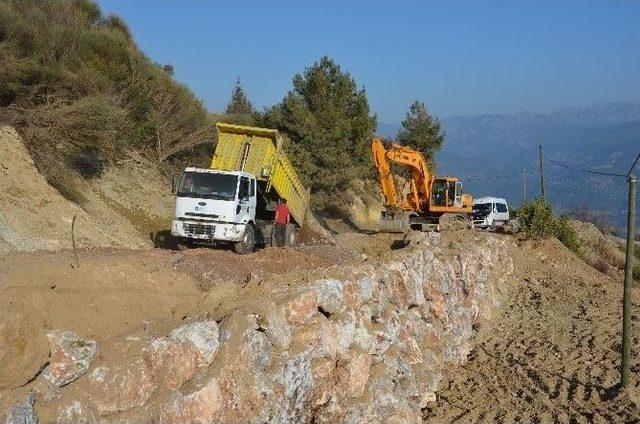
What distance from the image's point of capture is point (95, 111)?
65.5 ft

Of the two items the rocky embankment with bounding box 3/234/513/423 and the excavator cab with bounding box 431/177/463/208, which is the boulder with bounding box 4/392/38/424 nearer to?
the rocky embankment with bounding box 3/234/513/423

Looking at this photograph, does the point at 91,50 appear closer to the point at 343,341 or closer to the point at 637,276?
the point at 343,341

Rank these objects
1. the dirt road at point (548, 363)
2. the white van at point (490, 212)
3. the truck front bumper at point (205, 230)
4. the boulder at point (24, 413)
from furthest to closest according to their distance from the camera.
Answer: the white van at point (490, 212), the truck front bumper at point (205, 230), the dirt road at point (548, 363), the boulder at point (24, 413)

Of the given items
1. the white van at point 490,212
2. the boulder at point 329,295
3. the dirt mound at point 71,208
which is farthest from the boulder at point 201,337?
the white van at point 490,212

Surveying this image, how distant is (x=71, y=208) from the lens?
1742cm

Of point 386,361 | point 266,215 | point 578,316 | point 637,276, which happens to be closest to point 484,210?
point 637,276

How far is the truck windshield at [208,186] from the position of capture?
16.4 metres

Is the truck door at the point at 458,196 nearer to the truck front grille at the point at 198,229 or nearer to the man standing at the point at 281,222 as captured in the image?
the man standing at the point at 281,222

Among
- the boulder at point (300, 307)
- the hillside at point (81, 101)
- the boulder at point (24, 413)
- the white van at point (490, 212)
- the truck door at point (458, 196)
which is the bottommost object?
the boulder at point (24, 413)

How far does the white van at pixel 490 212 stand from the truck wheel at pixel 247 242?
2332 cm

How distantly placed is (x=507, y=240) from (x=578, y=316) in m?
8.32

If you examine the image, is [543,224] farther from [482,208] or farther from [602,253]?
[602,253]

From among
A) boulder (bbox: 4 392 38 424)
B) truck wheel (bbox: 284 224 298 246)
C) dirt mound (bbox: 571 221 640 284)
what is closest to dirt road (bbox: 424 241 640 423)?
dirt mound (bbox: 571 221 640 284)

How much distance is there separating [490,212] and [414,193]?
39.7 feet
